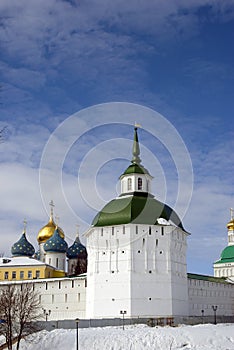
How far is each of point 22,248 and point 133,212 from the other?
88.3 feet

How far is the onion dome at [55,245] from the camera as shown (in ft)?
219

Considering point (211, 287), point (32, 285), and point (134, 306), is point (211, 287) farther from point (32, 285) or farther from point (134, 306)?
point (32, 285)

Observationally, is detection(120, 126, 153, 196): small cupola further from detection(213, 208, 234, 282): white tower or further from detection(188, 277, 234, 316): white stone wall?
detection(213, 208, 234, 282): white tower

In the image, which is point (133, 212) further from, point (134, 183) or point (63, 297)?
point (63, 297)

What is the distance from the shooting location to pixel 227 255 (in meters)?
81.4

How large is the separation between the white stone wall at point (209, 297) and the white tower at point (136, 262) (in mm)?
3763

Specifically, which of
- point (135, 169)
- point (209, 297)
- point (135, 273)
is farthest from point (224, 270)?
point (135, 273)

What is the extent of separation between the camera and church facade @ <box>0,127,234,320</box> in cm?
4403

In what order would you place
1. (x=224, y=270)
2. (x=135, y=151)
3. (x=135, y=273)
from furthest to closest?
(x=224, y=270)
(x=135, y=151)
(x=135, y=273)

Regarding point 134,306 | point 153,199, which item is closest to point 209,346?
point 134,306

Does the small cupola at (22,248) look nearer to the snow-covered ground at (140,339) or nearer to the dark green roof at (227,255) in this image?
the dark green roof at (227,255)

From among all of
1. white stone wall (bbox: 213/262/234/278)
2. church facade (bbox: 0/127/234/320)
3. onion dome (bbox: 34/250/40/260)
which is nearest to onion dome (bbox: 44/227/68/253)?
onion dome (bbox: 34/250/40/260)

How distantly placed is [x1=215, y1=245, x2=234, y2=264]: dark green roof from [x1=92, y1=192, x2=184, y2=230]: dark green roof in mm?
34616

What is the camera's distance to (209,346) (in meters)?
32.5
